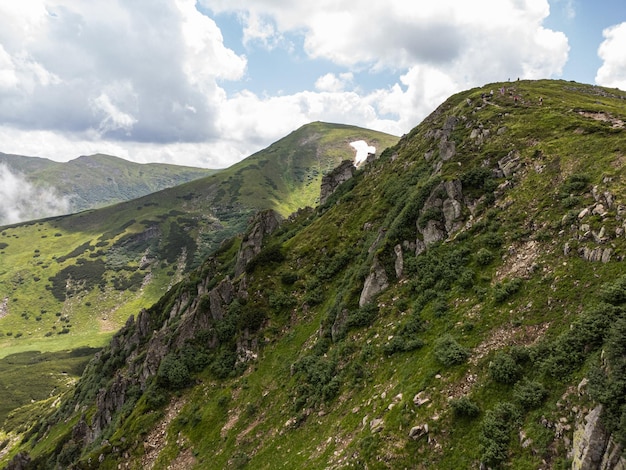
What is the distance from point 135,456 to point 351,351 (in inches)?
1077

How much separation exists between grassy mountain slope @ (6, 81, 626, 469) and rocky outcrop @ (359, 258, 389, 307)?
218 millimetres

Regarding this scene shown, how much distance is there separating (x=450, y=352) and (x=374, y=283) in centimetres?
1522

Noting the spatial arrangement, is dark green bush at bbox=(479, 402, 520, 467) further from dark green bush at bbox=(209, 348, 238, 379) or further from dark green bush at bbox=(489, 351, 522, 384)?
dark green bush at bbox=(209, 348, 238, 379)

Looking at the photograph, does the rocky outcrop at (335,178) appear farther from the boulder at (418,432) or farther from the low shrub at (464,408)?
the low shrub at (464,408)

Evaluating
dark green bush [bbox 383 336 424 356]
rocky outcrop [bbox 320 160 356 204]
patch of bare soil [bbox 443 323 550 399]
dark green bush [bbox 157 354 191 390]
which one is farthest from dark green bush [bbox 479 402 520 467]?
rocky outcrop [bbox 320 160 356 204]

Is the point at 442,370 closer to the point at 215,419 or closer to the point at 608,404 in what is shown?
the point at 608,404

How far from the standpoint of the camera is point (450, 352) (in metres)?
22.2

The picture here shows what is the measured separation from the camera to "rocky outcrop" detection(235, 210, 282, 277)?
238 feet

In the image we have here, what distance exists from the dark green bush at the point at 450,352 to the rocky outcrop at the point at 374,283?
12.8 m

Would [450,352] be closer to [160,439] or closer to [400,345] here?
[400,345]

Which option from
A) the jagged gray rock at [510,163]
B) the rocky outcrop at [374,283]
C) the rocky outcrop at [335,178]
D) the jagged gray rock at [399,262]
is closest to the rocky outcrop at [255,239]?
the rocky outcrop at [335,178]

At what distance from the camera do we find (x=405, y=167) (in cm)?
6825

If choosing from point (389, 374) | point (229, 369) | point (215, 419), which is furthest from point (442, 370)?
point (229, 369)

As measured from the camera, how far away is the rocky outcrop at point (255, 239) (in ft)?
238
